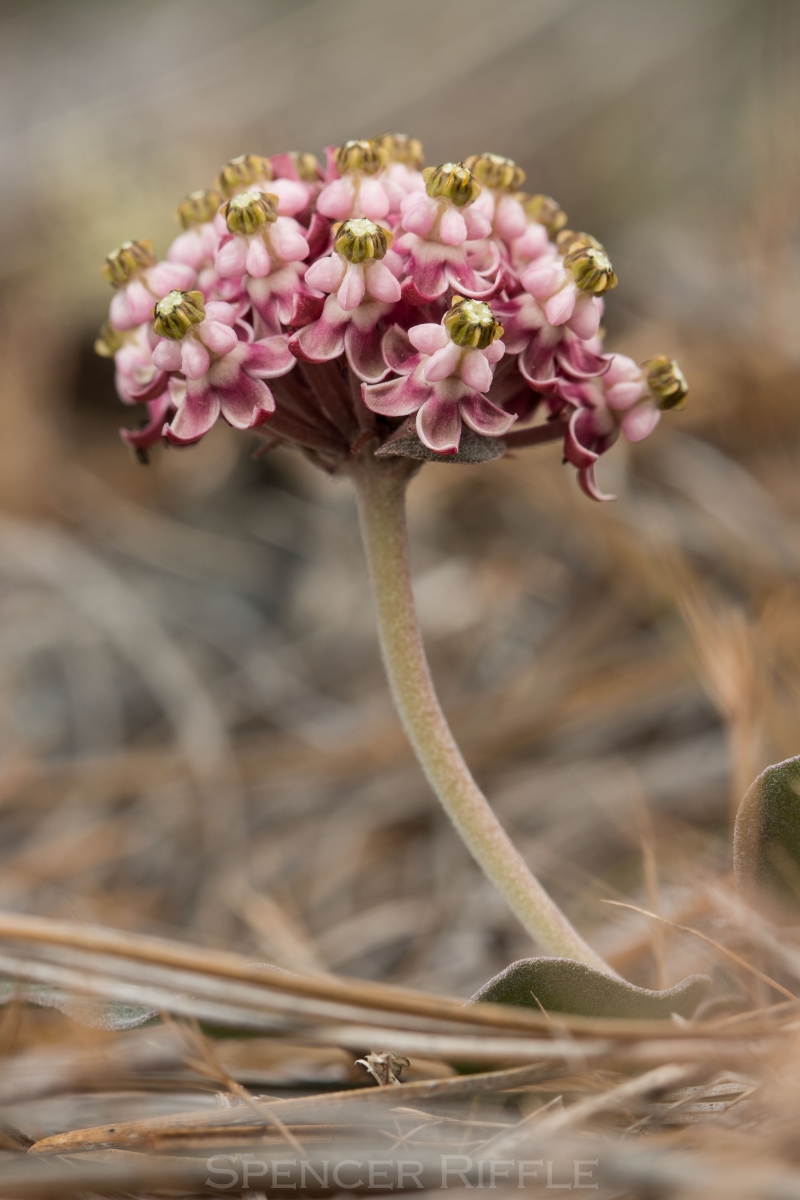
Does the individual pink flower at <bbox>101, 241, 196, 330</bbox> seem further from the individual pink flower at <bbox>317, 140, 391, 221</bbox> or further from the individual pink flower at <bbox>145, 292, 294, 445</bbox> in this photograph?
the individual pink flower at <bbox>317, 140, 391, 221</bbox>

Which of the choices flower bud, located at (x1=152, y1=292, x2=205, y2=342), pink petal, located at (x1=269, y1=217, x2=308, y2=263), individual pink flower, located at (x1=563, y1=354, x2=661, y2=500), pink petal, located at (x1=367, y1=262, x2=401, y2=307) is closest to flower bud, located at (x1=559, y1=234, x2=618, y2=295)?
individual pink flower, located at (x1=563, y1=354, x2=661, y2=500)

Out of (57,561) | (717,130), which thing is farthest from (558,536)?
(717,130)

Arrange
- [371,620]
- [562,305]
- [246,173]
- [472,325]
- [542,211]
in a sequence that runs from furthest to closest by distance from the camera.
A: [371,620] < [542,211] < [246,173] < [562,305] < [472,325]

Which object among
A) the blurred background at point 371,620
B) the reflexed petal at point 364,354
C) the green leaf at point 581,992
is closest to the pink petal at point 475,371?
the reflexed petal at point 364,354

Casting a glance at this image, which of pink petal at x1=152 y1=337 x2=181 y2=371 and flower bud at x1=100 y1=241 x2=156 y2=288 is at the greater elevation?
flower bud at x1=100 y1=241 x2=156 y2=288

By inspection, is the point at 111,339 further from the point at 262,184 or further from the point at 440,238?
the point at 440,238

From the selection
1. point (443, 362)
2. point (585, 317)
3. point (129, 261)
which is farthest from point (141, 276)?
point (585, 317)

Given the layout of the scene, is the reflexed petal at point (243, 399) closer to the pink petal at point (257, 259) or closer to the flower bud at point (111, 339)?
the pink petal at point (257, 259)
